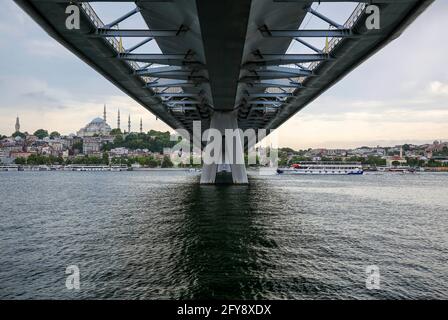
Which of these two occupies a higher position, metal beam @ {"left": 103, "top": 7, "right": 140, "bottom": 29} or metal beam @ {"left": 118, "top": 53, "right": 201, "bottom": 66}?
metal beam @ {"left": 103, "top": 7, "right": 140, "bottom": 29}

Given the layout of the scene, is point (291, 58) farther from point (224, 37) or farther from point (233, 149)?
point (233, 149)

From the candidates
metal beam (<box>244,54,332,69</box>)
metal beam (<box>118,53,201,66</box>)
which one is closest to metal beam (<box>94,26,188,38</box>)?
metal beam (<box>118,53,201,66</box>)

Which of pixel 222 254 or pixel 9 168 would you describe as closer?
pixel 222 254

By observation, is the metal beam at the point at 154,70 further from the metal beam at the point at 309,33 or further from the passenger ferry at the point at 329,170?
the passenger ferry at the point at 329,170

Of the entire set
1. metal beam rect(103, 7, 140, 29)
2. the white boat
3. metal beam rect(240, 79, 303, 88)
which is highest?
metal beam rect(103, 7, 140, 29)

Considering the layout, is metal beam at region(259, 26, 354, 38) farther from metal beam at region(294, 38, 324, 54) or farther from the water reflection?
the water reflection

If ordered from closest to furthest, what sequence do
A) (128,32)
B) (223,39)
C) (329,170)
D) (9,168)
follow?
1. (223,39)
2. (128,32)
3. (329,170)
4. (9,168)

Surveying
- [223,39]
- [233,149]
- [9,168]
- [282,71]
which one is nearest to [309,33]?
[223,39]

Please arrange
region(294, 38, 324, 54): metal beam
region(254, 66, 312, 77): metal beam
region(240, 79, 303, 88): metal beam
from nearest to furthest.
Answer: region(294, 38, 324, 54): metal beam → region(254, 66, 312, 77): metal beam → region(240, 79, 303, 88): metal beam

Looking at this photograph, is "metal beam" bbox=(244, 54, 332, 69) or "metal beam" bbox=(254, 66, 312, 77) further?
"metal beam" bbox=(254, 66, 312, 77)

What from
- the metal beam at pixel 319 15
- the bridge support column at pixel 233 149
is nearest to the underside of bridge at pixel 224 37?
the metal beam at pixel 319 15

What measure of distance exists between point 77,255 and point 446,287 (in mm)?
13395

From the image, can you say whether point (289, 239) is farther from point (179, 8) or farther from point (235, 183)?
point (235, 183)
